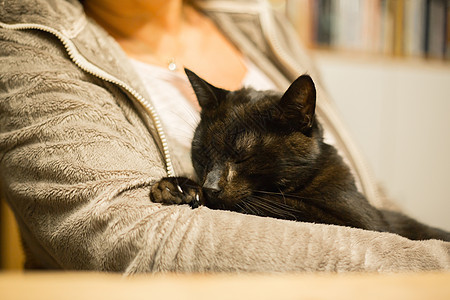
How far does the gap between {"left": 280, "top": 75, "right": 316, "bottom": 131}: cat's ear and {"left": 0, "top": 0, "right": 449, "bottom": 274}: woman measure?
0.24 metres

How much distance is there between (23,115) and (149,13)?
1.76 ft

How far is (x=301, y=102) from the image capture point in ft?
2.39

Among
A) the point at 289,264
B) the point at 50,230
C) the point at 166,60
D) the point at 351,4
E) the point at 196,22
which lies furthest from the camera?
the point at 351,4

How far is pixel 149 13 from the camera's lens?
3.67 ft

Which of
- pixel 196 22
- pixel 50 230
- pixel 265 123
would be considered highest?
pixel 196 22

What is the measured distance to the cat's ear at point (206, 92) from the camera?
84 centimetres

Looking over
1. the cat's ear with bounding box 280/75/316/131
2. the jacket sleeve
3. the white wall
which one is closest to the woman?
the jacket sleeve

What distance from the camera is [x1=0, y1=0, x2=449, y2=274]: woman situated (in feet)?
1.83

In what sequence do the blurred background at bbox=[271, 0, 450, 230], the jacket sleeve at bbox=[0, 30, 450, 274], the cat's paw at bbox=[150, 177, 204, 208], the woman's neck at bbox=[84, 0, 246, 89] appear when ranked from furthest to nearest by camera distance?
1. the blurred background at bbox=[271, 0, 450, 230]
2. the woman's neck at bbox=[84, 0, 246, 89]
3. the cat's paw at bbox=[150, 177, 204, 208]
4. the jacket sleeve at bbox=[0, 30, 450, 274]

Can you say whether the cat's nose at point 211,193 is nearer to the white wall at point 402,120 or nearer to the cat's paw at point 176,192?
the cat's paw at point 176,192

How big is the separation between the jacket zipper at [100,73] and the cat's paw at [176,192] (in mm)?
94

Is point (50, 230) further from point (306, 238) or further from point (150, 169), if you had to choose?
point (306, 238)

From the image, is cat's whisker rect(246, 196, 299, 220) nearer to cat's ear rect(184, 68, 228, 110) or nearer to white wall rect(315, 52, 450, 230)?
cat's ear rect(184, 68, 228, 110)

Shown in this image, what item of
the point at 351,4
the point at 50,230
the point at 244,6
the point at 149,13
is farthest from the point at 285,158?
the point at 351,4
